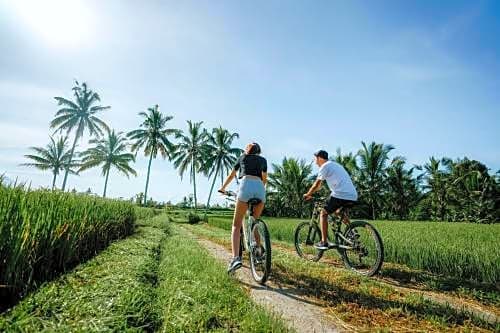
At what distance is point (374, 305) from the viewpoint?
2850 mm

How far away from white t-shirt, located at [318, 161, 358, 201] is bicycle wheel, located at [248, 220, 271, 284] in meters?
1.55

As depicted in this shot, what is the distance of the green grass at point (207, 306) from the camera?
6.70 feet

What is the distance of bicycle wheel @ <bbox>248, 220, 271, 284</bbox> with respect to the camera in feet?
11.5

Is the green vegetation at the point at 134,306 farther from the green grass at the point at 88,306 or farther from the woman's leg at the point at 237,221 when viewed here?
the woman's leg at the point at 237,221

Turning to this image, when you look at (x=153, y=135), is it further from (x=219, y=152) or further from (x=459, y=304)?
(x=459, y=304)

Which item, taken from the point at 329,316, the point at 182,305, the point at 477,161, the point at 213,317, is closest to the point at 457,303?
the point at 329,316

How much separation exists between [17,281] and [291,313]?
233cm

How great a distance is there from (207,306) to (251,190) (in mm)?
1795

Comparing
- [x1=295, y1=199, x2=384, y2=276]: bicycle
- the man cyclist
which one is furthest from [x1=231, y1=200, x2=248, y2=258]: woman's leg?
[x1=295, y1=199, x2=384, y2=276]: bicycle

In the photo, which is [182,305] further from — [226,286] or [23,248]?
[23,248]

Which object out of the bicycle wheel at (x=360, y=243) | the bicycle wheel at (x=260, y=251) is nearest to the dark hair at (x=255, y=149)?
the bicycle wheel at (x=260, y=251)

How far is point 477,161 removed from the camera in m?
33.2

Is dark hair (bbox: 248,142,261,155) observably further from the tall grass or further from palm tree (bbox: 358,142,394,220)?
palm tree (bbox: 358,142,394,220)

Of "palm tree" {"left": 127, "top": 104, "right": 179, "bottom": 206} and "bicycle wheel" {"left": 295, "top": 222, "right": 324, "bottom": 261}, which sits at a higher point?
"palm tree" {"left": 127, "top": 104, "right": 179, "bottom": 206}
